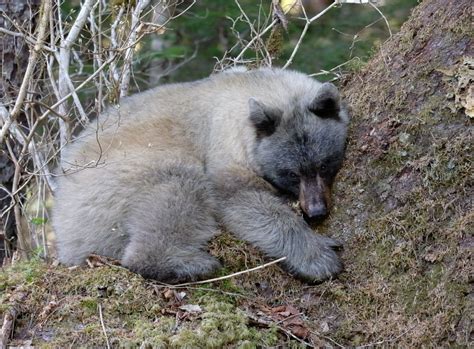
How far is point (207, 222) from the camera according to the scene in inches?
200

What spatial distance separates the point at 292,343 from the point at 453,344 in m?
0.93

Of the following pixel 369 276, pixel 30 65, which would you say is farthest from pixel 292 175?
pixel 30 65

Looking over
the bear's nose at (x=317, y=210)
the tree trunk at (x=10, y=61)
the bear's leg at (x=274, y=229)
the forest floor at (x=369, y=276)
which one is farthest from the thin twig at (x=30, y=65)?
the bear's nose at (x=317, y=210)

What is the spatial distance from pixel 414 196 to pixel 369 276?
0.60 metres

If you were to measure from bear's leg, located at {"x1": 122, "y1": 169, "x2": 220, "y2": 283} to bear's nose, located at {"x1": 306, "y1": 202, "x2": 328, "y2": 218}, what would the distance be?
72 centimetres

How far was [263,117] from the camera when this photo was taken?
5.33 metres

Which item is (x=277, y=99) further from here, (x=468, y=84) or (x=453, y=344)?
(x=453, y=344)

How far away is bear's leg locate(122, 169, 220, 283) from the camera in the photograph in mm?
4715

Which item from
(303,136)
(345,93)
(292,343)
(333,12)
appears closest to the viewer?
(292,343)

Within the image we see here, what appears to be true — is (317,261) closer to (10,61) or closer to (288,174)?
(288,174)

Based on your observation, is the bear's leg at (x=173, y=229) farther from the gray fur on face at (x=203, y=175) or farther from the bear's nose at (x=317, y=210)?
the bear's nose at (x=317, y=210)

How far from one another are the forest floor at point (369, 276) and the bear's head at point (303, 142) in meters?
0.15

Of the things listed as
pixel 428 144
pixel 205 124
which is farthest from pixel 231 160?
pixel 428 144

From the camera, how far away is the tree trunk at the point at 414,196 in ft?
13.5
